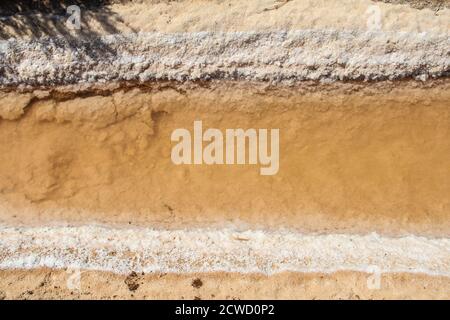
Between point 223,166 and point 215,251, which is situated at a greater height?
point 223,166

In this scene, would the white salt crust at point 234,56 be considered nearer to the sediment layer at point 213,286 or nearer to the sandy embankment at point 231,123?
the sandy embankment at point 231,123

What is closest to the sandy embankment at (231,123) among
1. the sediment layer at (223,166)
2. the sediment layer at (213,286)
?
the sediment layer at (223,166)

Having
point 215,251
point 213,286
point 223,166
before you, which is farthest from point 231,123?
point 213,286

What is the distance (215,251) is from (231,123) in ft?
5.55

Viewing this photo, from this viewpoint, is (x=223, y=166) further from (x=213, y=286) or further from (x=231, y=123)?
(x=213, y=286)

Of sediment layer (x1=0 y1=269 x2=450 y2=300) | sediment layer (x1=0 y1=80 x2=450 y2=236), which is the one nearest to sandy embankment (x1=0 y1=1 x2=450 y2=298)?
sediment layer (x1=0 y1=80 x2=450 y2=236)

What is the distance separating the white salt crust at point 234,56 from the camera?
516cm

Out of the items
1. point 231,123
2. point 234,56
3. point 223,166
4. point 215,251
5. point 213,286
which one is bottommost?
point 213,286

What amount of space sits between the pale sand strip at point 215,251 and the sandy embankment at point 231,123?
40 millimetres

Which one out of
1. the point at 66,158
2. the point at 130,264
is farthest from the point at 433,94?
the point at 66,158

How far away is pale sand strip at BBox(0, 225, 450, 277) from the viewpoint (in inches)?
175

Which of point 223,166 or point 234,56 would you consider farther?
point 223,166

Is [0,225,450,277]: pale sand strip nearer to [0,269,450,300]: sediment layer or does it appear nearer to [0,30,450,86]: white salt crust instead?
[0,269,450,300]: sediment layer

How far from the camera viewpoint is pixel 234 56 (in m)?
5.23
